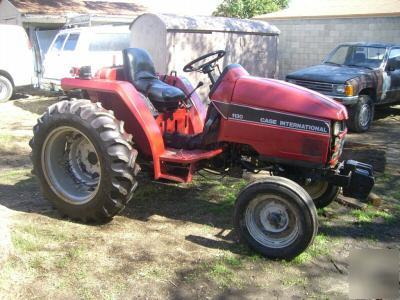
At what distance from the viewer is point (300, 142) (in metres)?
3.96

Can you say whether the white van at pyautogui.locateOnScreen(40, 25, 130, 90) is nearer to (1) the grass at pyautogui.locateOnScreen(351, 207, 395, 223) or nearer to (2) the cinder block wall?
(2) the cinder block wall

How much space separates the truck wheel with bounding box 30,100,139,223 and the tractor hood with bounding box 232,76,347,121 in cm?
A: 111

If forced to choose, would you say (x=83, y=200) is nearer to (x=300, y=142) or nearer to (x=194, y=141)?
(x=194, y=141)

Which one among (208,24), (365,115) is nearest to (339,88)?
(365,115)

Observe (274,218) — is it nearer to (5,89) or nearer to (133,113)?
(133,113)

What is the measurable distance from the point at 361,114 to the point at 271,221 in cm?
635

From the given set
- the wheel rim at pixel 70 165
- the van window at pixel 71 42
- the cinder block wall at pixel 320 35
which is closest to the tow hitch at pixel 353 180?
A: the wheel rim at pixel 70 165

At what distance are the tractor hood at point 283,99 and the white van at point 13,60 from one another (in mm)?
10837

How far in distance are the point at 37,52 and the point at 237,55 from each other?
24.7ft

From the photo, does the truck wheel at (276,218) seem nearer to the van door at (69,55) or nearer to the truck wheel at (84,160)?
the truck wheel at (84,160)

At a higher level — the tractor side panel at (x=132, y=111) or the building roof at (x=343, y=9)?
the building roof at (x=343, y=9)

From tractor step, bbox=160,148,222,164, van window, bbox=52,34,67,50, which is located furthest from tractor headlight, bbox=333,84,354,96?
van window, bbox=52,34,67,50

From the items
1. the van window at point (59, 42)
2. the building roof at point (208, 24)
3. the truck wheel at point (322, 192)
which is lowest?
the truck wheel at point (322, 192)

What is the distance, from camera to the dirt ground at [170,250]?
131 inches
